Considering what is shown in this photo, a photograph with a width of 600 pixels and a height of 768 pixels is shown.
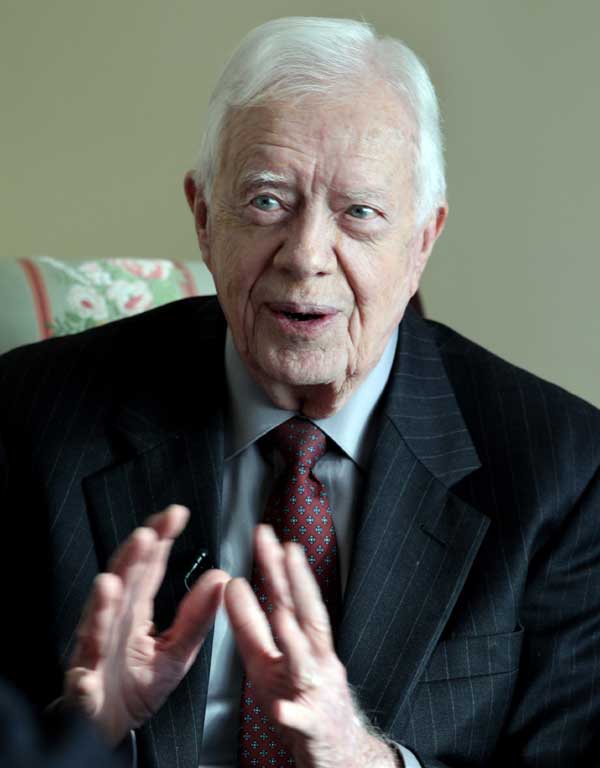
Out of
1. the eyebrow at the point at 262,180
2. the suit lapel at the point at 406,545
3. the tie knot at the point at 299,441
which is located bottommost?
the suit lapel at the point at 406,545

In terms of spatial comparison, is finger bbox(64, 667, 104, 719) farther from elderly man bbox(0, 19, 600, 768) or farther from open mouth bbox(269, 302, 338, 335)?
open mouth bbox(269, 302, 338, 335)

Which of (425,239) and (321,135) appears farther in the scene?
(425,239)

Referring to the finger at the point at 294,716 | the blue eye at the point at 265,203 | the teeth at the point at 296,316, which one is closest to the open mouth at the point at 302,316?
the teeth at the point at 296,316

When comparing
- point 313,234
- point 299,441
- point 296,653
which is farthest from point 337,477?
point 296,653

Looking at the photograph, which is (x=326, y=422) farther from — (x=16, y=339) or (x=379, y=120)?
(x=16, y=339)

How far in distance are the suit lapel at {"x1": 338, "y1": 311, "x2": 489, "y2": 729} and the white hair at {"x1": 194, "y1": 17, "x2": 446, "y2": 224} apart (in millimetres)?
262

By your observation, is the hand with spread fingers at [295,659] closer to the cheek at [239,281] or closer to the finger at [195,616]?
the finger at [195,616]

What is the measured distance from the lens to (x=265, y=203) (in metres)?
1.41

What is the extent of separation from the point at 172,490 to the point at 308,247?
35 cm

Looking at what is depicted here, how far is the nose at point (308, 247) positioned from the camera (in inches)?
53.9

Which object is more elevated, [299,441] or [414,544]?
[299,441]

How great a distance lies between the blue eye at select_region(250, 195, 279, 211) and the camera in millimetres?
1401

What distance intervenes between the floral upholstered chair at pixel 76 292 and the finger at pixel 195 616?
72 cm

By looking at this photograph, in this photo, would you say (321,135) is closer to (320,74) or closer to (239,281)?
(320,74)
